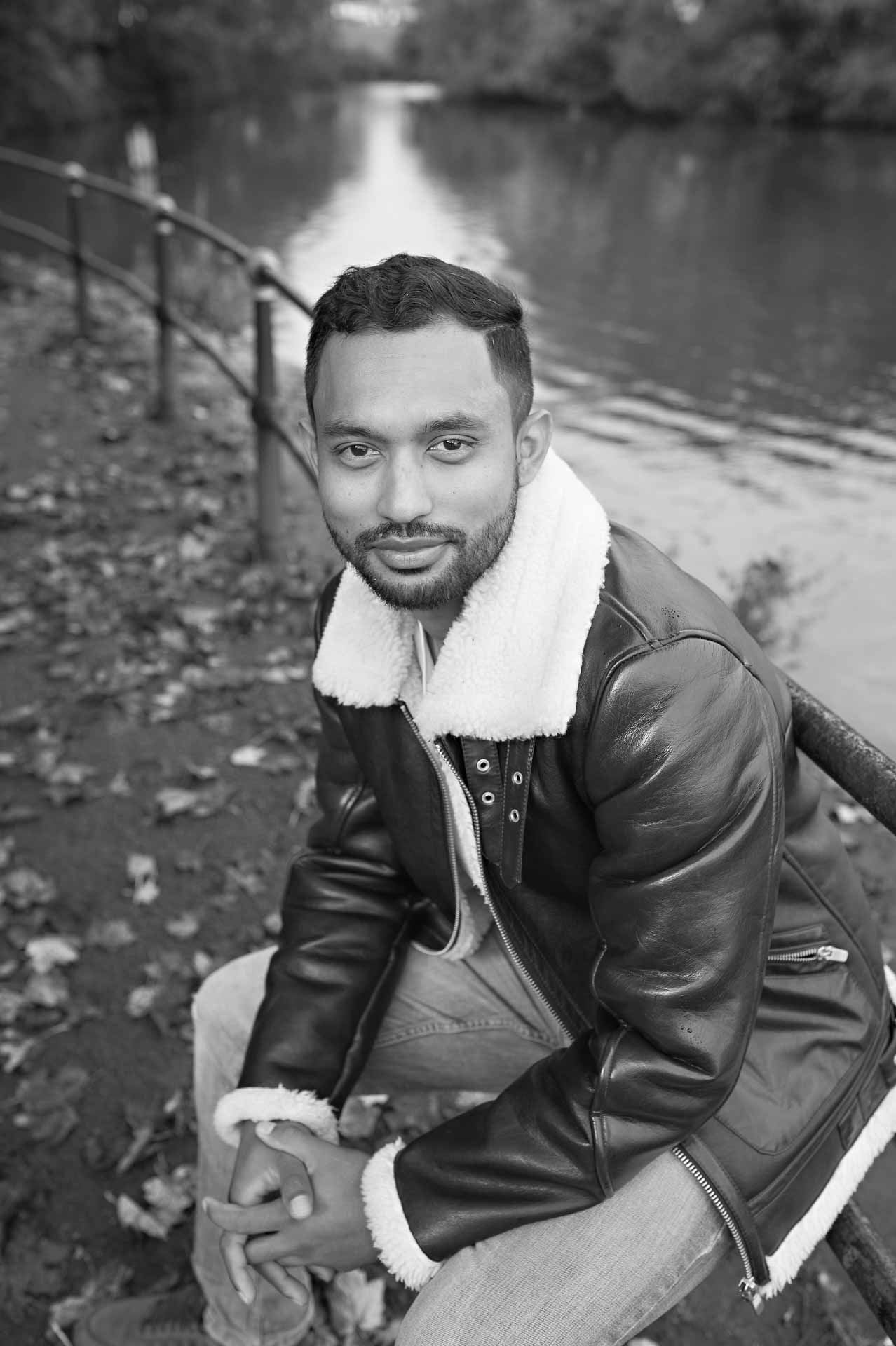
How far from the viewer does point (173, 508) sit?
5863 millimetres

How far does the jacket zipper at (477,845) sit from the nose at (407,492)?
35 cm

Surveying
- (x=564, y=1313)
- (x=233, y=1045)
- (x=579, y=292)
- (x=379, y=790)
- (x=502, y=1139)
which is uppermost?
(x=379, y=790)

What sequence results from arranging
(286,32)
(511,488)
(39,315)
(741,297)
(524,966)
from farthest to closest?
(286,32), (741,297), (39,315), (524,966), (511,488)

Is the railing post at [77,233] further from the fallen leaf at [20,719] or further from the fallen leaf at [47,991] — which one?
the fallen leaf at [47,991]

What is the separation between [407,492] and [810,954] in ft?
2.71

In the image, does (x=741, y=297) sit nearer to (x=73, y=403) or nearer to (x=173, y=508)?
(x=73, y=403)

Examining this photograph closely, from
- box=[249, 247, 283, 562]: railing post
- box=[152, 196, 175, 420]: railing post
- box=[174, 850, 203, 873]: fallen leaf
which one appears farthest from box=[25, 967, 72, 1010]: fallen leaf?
box=[152, 196, 175, 420]: railing post

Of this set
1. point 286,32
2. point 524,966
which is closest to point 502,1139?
point 524,966

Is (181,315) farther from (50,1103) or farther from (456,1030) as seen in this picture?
(456,1030)

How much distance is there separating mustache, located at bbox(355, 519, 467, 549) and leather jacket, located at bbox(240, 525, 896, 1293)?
0.22 metres

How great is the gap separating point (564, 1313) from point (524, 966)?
49 cm

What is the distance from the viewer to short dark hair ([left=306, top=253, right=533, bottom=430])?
1.55m

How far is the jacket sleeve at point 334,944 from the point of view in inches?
74.4

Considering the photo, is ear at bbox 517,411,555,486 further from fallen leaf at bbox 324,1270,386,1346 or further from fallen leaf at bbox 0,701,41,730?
fallen leaf at bbox 0,701,41,730
